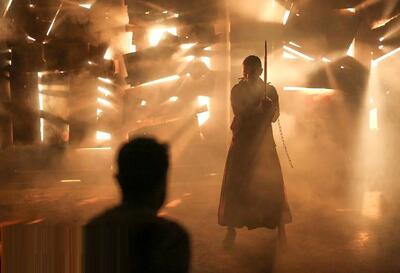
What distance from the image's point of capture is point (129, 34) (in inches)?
345

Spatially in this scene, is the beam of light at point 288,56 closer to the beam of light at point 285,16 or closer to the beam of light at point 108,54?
the beam of light at point 285,16

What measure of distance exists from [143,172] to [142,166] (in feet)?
0.11

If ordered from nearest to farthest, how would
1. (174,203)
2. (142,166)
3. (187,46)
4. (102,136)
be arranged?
(142,166)
(174,203)
(187,46)
(102,136)

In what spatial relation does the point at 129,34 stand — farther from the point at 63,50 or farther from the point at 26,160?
the point at 26,160

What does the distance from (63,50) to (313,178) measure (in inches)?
233

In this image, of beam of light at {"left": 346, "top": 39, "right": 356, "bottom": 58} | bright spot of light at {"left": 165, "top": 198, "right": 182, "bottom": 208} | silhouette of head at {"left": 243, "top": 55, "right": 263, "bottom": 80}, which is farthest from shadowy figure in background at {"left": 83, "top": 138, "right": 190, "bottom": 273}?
beam of light at {"left": 346, "top": 39, "right": 356, "bottom": 58}

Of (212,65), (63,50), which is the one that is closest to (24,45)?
(63,50)

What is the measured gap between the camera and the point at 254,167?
15.0 ft

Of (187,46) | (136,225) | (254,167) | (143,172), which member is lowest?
(136,225)

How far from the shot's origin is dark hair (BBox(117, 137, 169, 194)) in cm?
214

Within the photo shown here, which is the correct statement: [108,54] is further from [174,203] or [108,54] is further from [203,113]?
[174,203]

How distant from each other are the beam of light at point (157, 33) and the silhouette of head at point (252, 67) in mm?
4415

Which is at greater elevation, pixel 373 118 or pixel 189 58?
pixel 189 58

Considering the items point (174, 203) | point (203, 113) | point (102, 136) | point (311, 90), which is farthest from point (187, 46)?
point (174, 203)
